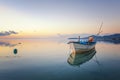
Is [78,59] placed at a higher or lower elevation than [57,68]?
lower

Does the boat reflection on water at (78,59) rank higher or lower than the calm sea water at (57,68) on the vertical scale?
lower

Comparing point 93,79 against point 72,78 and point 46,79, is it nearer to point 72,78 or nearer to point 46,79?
point 72,78

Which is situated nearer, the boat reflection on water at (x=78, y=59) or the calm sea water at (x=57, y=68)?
the calm sea water at (x=57, y=68)

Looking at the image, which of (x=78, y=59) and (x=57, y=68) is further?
(x=78, y=59)

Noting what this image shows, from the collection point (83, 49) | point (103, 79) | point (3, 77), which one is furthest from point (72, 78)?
point (83, 49)

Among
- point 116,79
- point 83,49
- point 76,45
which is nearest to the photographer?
point 116,79

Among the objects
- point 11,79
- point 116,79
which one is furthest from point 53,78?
point 116,79

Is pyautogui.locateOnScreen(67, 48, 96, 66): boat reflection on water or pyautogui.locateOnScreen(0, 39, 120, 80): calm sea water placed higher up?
pyautogui.locateOnScreen(0, 39, 120, 80): calm sea water

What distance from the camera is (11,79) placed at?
1664 centimetres

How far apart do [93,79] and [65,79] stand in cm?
299

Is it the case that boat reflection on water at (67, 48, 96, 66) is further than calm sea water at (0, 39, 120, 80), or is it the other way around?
boat reflection on water at (67, 48, 96, 66)

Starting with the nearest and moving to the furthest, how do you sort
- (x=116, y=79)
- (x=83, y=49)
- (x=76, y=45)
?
1. (x=116, y=79)
2. (x=76, y=45)
3. (x=83, y=49)

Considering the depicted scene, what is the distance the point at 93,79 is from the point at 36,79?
6.06m

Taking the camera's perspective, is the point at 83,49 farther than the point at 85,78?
Yes
